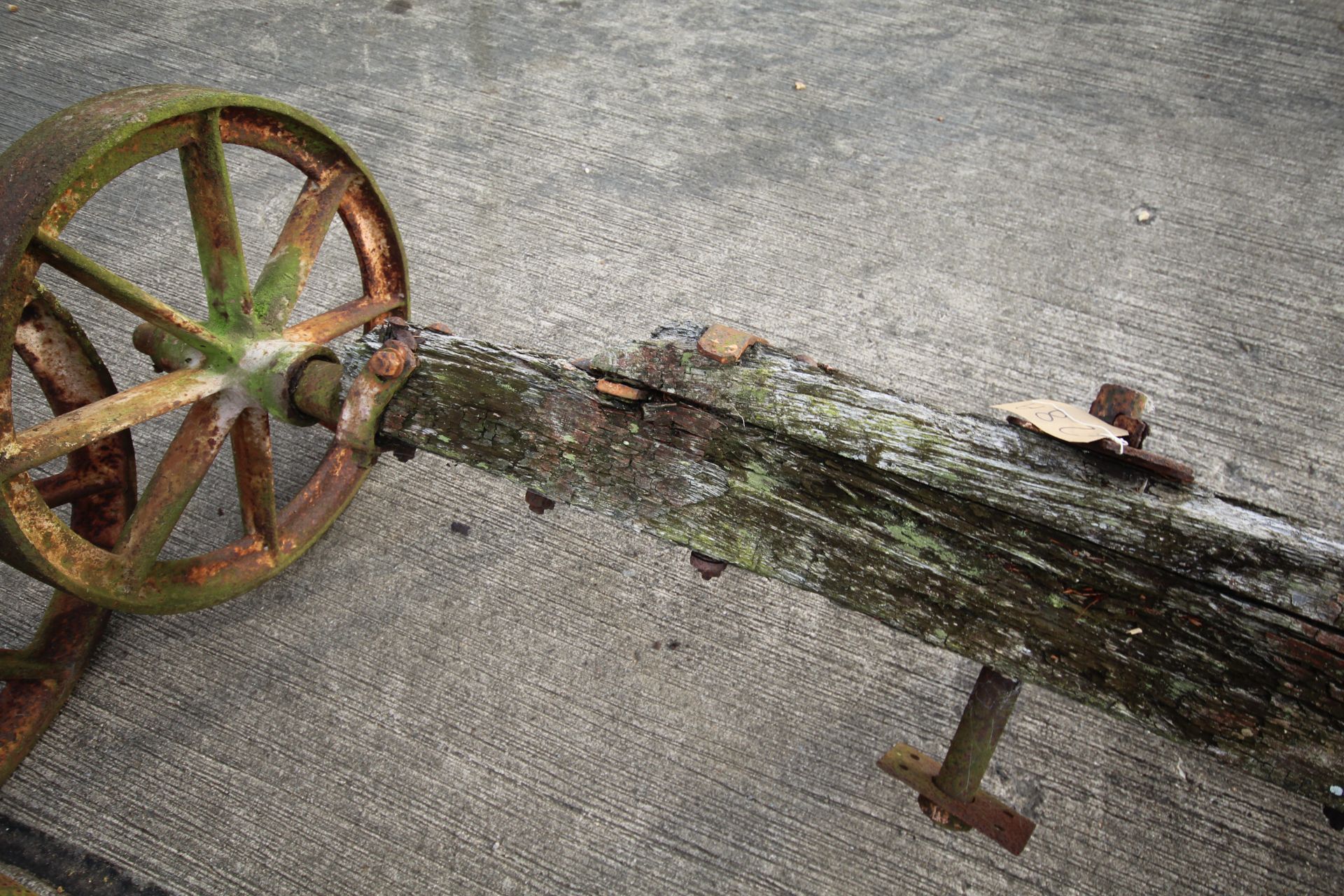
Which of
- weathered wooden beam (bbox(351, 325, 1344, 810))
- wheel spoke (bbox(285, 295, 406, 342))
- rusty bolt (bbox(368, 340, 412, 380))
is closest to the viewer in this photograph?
weathered wooden beam (bbox(351, 325, 1344, 810))

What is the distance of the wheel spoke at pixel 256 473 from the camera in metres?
2.07

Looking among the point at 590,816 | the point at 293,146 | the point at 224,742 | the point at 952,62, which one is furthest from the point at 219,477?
the point at 952,62

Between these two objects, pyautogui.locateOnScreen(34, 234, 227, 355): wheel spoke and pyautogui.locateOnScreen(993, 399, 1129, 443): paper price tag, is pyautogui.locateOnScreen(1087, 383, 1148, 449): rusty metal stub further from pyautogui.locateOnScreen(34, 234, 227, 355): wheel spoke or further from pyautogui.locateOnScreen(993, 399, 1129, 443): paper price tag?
pyautogui.locateOnScreen(34, 234, 227, 355): wheel spoke

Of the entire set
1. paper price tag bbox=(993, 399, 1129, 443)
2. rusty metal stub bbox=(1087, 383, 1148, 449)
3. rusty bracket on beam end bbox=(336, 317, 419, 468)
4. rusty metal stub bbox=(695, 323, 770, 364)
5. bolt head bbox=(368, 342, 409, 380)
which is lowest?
rusty bracket on beam end bbox=(336, 317, 419, 468)

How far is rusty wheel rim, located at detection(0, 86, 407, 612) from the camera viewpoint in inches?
62.9

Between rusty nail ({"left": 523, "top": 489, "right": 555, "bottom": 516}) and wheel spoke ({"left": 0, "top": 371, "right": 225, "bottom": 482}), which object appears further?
rusty nail ({"left": 523, "top": 489, "right": 555, "bottom": 516})

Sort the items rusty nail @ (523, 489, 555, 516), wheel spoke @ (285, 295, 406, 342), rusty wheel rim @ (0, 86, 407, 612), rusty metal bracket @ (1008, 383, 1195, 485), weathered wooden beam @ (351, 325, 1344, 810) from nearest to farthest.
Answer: weathered wooden beam @ (351, 325, 1344, 810), rusty metal bracket @ (1008, 383, 1195, 485), rusty wheel rim @ (0, 86, 407, 612), rusty nail @ (523, 489, 555, 516), wheel spoke @ (285, 295, 406, 342)

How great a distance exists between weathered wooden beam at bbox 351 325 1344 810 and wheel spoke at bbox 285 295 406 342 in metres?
0.58

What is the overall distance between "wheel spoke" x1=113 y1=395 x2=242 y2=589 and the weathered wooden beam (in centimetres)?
49

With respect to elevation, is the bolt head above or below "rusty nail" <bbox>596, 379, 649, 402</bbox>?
below

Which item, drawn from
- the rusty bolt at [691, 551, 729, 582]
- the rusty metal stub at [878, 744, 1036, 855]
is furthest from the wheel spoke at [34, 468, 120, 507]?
the rusty metal stub at [878, 744, 1036, 855]

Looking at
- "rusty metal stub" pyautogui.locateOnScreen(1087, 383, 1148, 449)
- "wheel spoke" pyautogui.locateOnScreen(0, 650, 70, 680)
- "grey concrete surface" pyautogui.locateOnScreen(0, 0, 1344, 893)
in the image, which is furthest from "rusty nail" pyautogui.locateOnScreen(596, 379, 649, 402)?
"wheel spoke" pyautogui.locateOnScreen(0, 650, 70, 680)

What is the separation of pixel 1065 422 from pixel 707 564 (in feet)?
2.18

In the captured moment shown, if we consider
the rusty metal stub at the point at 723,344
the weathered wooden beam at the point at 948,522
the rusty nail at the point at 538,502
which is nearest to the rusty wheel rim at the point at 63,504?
the weathered wooden beam at the point at 948,522
